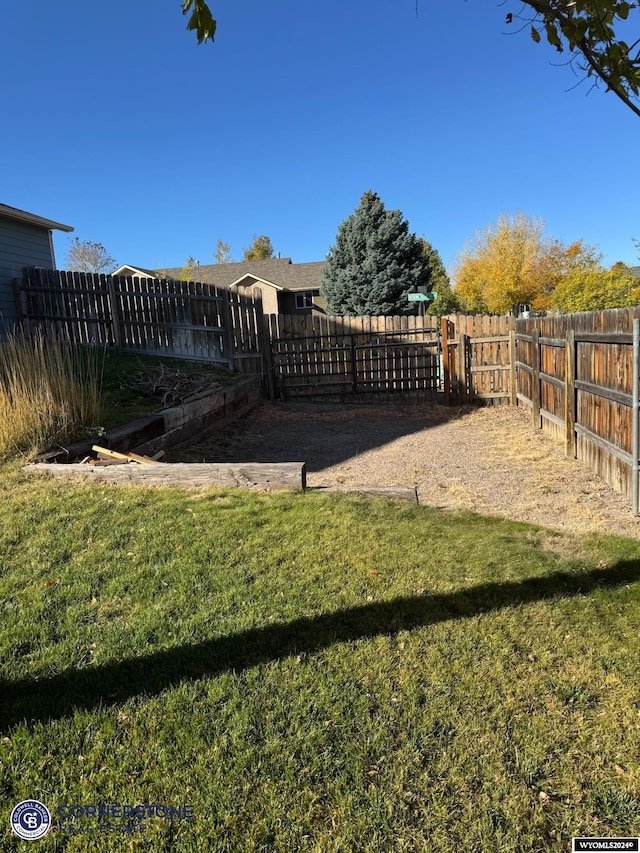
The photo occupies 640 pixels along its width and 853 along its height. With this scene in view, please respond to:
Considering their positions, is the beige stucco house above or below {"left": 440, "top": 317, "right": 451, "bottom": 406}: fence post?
above

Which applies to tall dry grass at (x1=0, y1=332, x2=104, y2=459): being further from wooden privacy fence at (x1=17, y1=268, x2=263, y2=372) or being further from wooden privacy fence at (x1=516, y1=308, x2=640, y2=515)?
wooden privacy fence at (x1=516, y1=308, x2=640, y2=515)

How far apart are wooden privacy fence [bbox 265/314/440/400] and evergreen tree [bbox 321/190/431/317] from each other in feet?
49.0

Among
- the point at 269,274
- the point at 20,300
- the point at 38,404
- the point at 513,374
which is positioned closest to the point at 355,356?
the point at 513,374

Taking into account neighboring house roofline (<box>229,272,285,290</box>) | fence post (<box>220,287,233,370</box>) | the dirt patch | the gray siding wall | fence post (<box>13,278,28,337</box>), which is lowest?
the dirt patch

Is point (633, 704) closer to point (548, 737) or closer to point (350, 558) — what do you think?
point (548, 737)

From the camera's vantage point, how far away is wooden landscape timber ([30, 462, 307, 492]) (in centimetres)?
480

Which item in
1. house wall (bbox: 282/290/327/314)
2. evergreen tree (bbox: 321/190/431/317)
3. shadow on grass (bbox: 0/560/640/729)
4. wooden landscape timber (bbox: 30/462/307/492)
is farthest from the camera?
house wall (bbox: 282/290/327/314)

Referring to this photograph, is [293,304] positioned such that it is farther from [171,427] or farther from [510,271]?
[171,427]

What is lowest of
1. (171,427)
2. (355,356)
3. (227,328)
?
(171,427)

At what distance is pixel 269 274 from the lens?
124ft

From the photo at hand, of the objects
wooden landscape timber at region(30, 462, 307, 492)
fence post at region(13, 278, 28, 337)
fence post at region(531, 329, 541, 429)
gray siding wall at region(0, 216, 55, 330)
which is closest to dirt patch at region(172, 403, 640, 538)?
fence post at region(531, 329, 541, 429)

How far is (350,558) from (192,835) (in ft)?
6.53

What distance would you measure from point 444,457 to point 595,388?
2.14 m

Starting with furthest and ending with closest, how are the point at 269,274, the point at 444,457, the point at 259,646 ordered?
the point at 269,274 < the point at 444,457 < the point at 259,646
